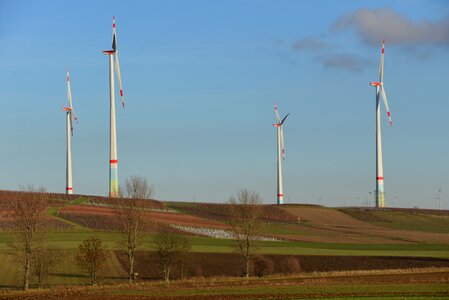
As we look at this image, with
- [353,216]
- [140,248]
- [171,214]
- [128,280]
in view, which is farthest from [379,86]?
[128,280]

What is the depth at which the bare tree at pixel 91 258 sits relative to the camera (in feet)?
250

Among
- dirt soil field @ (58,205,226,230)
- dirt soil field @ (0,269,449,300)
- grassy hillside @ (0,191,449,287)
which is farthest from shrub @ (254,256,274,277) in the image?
dirt soil field @ (58,205,226,230)

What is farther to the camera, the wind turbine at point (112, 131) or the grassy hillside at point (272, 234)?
the wind turbine at point (112, 131)

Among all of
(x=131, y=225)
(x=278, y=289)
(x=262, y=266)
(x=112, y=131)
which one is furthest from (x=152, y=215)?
(x=278, y=289)

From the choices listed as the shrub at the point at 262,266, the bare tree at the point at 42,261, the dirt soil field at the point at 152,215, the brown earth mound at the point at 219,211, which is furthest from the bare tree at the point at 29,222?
Answer: the brown earth mound at the point at 219,211

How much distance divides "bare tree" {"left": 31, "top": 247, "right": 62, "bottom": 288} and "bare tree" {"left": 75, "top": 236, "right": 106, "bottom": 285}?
82.8 inches

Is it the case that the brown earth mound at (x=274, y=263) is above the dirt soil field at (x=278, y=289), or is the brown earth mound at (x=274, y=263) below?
above

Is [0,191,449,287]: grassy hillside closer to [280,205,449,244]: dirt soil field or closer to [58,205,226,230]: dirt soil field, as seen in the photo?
[58,205,226,230]: dirt soil field

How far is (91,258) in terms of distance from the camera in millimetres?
76312

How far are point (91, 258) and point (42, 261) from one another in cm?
381

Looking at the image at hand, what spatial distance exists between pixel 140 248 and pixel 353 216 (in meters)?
72.3

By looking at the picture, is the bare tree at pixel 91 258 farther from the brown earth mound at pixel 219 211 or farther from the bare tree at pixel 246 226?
the brown earth mound at pixel 219 211

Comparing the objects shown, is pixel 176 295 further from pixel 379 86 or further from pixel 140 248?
pixel 379 86

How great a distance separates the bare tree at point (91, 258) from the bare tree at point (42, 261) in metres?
2.10
